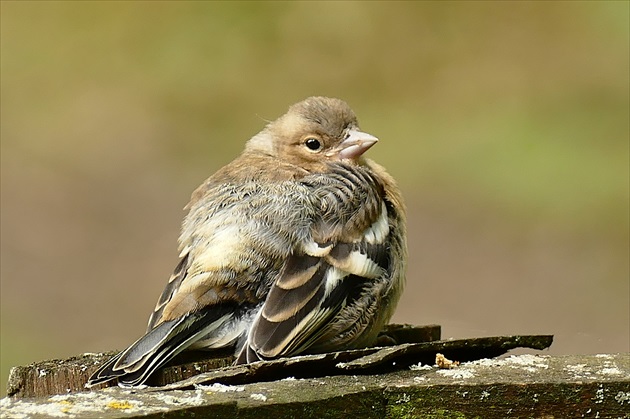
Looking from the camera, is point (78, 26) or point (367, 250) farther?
point (78, 26)

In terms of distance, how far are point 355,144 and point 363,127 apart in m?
5.21

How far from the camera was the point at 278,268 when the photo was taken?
445 cm

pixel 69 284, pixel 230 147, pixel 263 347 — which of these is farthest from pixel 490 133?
pixel 263 347

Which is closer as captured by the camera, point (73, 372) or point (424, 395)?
point (424, 395)

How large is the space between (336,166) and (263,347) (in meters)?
1.23

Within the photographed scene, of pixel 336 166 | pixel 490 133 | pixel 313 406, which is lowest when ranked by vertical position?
pixel 313 406

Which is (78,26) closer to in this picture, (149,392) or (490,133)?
(490,133)

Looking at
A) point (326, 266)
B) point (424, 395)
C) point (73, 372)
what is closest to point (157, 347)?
point (73, 372)

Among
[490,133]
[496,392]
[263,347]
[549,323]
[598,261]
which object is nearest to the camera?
[496,392]

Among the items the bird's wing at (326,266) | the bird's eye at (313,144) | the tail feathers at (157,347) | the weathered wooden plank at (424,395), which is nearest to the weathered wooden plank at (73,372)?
the tail feathers at (157,347)

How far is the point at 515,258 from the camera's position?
9.87 m

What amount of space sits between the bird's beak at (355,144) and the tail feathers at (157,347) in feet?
4.82

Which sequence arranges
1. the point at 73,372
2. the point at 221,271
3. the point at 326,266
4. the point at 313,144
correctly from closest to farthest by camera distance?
the point at 73,372, the point at 221,271, the point at 326,266, the point at 313,144

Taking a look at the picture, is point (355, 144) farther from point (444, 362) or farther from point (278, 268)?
point (444, 362)
